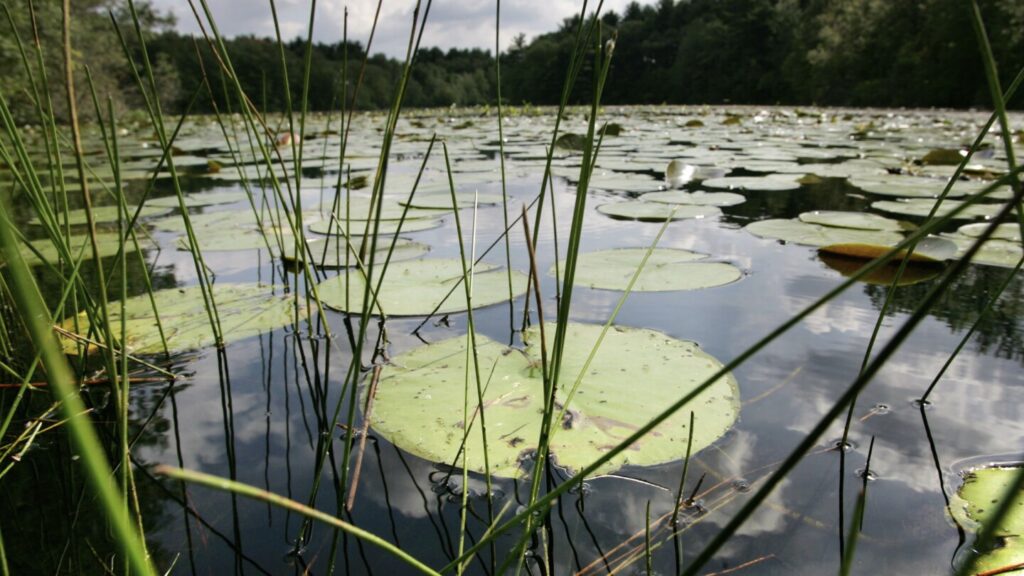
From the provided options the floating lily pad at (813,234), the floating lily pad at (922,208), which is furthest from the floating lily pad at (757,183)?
the floating lily pad at (813,234)

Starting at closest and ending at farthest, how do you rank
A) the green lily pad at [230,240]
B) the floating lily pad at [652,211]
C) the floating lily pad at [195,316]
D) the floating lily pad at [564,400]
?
the floating lily pad at [564,400] < the floating lily pad at [195,316] < the green lily pad at [230,240] < the floating lily pad at [652,211]

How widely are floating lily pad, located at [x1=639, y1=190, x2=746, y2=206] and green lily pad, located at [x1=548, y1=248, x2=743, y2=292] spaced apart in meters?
0.66

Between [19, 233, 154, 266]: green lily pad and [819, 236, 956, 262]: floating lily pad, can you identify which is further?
[19, 233, 154, 266]: green lily pad

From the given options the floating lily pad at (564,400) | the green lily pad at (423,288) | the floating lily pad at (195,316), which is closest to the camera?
the floating lily pad at (564,400)

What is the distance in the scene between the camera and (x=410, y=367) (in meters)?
0.80

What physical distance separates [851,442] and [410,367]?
55 cm

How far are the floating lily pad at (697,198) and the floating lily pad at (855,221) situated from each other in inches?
13.0

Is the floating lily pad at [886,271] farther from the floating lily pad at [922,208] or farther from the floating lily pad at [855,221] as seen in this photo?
the floating lily pad at [922,208]

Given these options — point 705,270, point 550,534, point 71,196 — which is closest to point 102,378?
point 550,534

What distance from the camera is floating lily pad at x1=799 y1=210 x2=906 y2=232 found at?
1.51 metres

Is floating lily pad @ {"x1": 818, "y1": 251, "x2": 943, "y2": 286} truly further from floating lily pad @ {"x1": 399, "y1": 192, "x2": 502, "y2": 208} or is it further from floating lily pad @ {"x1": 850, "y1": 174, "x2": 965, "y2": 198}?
floating lily pad @ {"x1": 399, "y1": 192, "x2": 502, "y2": 208}

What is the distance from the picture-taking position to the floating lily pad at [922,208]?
1.67m

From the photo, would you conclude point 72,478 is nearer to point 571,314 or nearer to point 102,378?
point 102,378

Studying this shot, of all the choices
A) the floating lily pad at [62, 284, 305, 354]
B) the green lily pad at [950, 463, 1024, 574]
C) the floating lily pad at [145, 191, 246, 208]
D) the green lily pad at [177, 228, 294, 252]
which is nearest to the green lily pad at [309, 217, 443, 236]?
the green lily pad at [177, 228, 294, 252]
